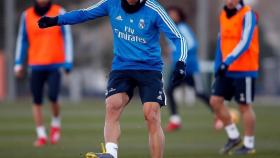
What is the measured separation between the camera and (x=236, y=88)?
14414 mm

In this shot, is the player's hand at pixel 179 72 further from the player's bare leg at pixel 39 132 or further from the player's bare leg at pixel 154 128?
the player's bare leg at pixel 39 132

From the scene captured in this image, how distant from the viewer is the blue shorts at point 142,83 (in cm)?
1112

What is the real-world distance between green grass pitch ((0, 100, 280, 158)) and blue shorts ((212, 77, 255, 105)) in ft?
2.70

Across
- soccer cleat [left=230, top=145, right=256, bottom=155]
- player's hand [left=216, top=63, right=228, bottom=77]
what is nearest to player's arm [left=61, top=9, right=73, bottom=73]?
player's hand [left=216, top=63, right=228, bottom=77]

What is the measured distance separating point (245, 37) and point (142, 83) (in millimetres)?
3347

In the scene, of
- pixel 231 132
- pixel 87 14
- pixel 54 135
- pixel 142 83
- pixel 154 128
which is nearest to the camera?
pixel 154 128

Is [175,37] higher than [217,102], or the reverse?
[175,37]

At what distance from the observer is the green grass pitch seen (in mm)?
14125

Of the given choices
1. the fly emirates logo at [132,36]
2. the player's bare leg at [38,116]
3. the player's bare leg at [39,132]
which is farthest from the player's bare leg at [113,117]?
the player's bare leg at [38,116]

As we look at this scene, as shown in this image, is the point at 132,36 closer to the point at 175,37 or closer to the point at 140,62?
the point at 140,62

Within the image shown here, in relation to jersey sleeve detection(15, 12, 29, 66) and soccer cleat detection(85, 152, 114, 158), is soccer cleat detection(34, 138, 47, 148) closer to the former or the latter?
jersey sleeve detection(15, 12, 29, 66)

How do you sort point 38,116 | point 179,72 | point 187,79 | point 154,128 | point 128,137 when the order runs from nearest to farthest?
point 179,72 → point 154,128 → point 38,116 → point 128,137 → point 187,79

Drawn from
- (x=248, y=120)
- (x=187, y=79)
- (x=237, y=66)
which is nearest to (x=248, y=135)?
(x=248, y=120)

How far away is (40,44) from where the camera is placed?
657 inches
